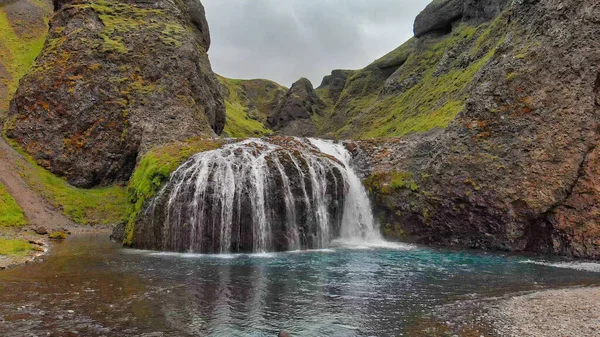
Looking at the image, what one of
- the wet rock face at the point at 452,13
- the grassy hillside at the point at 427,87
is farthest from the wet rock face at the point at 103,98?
the wet rock face at the point at 452,13

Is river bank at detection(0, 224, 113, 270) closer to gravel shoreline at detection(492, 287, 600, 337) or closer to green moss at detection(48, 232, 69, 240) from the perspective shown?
green moss at detection(48, 232, 69, 240)

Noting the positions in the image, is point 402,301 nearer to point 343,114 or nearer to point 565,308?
point 565,308

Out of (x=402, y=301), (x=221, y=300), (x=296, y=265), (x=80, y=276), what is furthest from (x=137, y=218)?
(x=402, y=301)

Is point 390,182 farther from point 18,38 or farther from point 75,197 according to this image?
point 18,38

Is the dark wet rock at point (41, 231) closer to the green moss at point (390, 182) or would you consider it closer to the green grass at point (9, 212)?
the green grass at point (9, 212)

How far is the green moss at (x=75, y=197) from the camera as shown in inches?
1556

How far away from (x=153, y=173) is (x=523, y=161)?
28340 mm

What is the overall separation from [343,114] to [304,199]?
104727 millimetres

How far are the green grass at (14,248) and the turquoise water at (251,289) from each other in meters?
1.53

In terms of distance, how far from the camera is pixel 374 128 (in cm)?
8788

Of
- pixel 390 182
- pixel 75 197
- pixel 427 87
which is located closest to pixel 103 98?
pixel 75 197

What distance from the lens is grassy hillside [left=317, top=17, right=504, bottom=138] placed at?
65812 millimetres

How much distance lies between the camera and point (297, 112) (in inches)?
5748

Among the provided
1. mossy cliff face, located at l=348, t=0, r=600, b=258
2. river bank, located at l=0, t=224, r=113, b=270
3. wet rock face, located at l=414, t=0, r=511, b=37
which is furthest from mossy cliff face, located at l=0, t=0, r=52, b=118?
wet rock face, located at l=414, t=0, r=511, b=37
